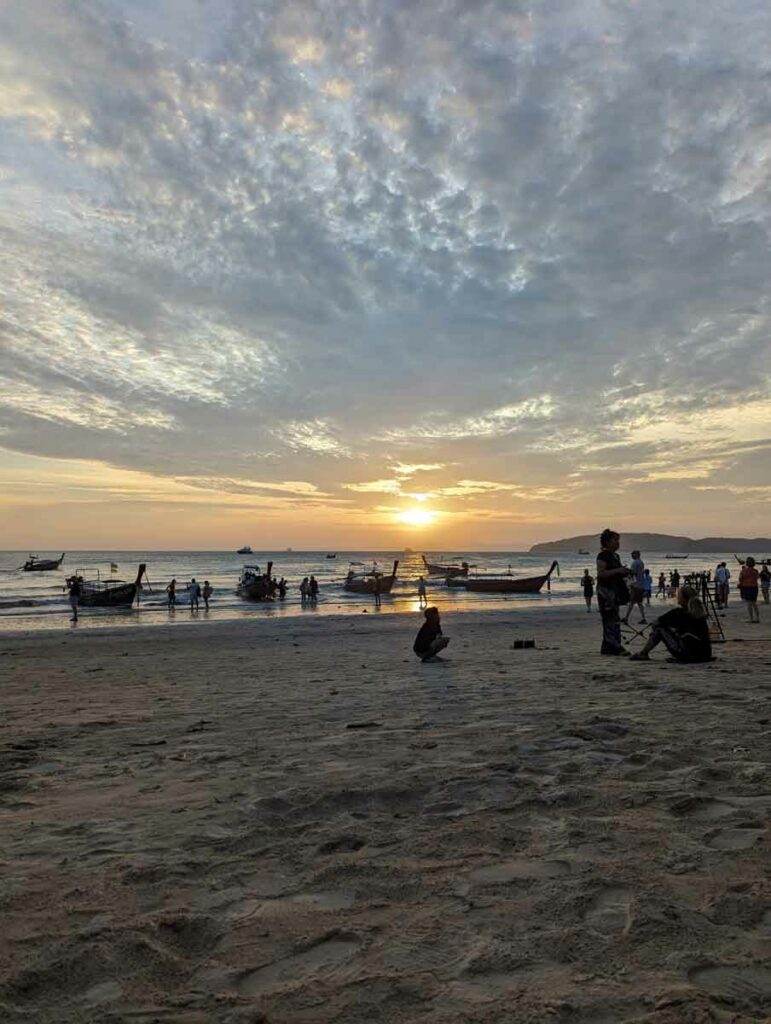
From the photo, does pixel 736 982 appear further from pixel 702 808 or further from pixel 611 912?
pixel 702 808

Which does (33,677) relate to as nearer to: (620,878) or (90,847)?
(90,847)

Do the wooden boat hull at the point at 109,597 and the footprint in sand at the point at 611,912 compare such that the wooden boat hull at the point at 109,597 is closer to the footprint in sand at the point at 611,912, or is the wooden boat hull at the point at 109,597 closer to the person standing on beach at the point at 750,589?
the person standing on beach at the point at 750,589

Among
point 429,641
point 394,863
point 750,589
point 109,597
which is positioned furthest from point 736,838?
point 109,597

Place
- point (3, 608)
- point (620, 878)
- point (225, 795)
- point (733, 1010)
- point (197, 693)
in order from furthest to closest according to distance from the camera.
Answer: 1. point (3, 608)
2. point (197, 693)
3. point (225, 795)
4. point (620, 878)
5. point (733, 1010)

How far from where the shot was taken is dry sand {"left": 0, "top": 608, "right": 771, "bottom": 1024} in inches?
95.7

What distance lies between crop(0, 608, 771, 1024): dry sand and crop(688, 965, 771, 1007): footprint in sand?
10 millimetres

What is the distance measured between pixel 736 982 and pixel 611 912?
23.9 inches

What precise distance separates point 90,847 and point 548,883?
8.49 ft

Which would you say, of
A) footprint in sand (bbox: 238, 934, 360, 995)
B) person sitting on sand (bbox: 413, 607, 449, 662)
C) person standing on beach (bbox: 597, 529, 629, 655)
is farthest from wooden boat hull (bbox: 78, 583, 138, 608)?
footprint in sand (bbox: 238, 934, 360, 995)

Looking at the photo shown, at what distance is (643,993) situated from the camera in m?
2.35

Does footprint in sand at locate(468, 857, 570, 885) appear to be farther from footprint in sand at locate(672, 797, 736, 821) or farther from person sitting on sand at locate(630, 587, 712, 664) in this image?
person sitting on sand at locate(630, 587, 712, 664)

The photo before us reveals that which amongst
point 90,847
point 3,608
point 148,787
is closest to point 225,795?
point 148,787

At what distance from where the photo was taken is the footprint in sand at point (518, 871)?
10.9 feet

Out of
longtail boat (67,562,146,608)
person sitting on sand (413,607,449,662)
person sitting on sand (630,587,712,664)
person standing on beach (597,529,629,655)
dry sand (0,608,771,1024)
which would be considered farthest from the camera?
longtail boat (67,562,146,608)
